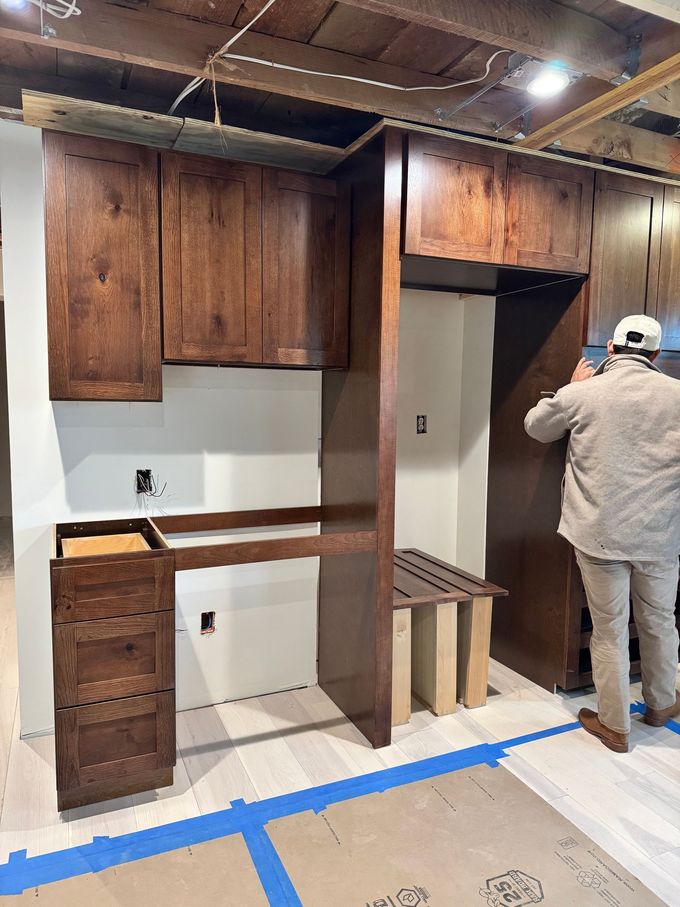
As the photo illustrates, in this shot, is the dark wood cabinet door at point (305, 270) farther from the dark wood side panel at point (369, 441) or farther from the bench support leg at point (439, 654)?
the bench support leg at point (439, 654)

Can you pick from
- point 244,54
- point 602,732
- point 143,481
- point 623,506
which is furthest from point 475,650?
point 244,54

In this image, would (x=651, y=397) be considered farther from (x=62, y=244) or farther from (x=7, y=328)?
(x=7, y=328)

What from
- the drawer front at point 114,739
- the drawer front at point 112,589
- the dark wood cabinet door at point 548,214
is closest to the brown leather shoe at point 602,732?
the drawer front at point 114,739

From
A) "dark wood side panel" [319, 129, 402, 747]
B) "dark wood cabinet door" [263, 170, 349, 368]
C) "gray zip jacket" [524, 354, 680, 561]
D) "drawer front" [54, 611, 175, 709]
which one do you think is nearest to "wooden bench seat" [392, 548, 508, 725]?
"dark wood side panel" [319, 129, 402, 747]

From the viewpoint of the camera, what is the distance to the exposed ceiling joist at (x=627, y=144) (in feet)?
8.54

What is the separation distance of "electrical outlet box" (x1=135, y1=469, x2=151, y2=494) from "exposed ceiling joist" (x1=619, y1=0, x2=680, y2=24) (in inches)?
92.5

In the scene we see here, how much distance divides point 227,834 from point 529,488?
2.02m

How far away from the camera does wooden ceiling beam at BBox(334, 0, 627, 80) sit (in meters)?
1.67

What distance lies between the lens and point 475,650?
2.81 m

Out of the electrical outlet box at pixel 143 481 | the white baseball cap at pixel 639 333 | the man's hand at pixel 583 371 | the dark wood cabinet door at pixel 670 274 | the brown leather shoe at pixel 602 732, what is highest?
the dark wood cabinet door at pixel 670 274

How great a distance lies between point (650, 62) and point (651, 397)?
3.83 feet

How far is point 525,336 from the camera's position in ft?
10.1

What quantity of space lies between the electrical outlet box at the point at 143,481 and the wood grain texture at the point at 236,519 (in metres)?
0.14

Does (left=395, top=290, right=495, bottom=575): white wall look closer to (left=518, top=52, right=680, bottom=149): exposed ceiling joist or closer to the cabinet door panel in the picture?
the cabinet door panel
